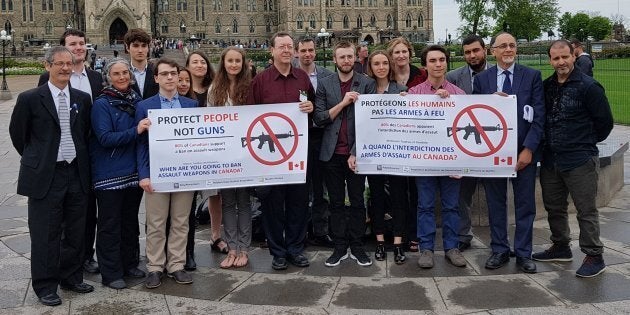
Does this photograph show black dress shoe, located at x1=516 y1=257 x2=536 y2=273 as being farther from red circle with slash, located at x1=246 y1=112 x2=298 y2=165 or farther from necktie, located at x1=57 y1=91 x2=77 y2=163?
necktie, located at x1=57 y1=91 x2=77 y2=163

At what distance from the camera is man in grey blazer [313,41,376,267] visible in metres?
6.73

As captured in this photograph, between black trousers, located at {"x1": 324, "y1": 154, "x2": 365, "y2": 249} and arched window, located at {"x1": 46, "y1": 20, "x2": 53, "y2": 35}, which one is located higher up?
arched window, located at {"x1": 46, "y1": 20, "x2": 53, "y2": 35}

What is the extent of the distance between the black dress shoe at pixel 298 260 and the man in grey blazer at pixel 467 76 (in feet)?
6.10

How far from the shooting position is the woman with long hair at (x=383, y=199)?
6906 millimetres

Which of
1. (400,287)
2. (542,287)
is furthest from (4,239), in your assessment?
(542,287)

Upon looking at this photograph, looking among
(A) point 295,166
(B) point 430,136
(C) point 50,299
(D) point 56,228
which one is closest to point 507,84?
(B) point 430,136

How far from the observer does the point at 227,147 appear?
675 cm

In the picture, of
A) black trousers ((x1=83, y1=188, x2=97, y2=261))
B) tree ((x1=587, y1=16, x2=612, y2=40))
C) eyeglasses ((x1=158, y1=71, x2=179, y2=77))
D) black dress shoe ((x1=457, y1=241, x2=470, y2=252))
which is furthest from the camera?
tree ((x1=587, y1=16, x2=612, y2=40))

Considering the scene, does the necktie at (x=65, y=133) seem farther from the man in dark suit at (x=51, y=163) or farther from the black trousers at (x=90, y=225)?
the black trousers at (x=90, y=225)

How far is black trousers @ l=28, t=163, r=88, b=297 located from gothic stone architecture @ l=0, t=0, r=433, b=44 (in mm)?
81136

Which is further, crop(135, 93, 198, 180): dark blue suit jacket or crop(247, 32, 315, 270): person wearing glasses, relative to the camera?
crop(247, 32, 315, 270): person wearing glasses

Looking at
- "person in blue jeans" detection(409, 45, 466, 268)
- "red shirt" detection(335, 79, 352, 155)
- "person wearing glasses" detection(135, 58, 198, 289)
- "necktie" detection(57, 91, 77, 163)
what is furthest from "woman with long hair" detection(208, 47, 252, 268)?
"person in blue jeans" detection(409, 45, 466, 268)

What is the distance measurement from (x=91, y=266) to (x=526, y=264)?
4.74 meters

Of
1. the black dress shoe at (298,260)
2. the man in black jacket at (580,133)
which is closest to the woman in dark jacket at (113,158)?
the black dress shoe at (298,260)
